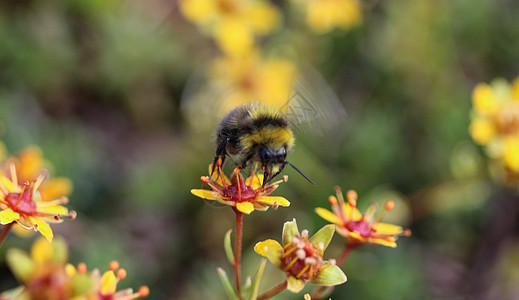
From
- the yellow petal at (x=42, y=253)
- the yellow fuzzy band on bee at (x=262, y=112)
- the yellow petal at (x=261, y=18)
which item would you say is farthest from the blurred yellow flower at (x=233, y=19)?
the yellow petal at (x=42, y=253)

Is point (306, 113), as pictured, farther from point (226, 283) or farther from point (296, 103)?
point (226, 283)

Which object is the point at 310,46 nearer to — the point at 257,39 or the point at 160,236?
the point at 257,39

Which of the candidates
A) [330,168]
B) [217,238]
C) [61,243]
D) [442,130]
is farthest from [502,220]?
[61,243]

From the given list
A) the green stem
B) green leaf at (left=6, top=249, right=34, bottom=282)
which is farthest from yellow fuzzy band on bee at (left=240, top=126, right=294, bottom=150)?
green leaf at (left=6, top=249, right=34, bottom=282)

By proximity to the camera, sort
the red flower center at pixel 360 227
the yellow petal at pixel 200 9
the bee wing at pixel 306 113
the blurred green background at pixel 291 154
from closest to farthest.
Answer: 1. the red flower center at pixel 360 227
2. the bee wing at pixel 306 113
3. the blurred green background at pixel 291 154
4. the yellow petal at pixel 200 9

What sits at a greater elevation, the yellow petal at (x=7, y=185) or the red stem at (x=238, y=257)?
the yellow petal at (x=7, y=185)

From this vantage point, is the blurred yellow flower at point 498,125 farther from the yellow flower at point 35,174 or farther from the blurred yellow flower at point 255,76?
the yellow flower at point 35,174
